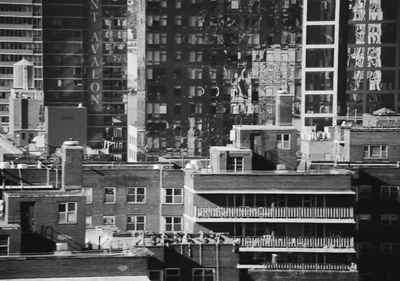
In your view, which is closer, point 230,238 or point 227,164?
point 230,238

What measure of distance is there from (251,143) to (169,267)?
21.1 meters

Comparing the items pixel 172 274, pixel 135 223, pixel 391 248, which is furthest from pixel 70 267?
pixel 391 248

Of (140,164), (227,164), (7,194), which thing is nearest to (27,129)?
(140,164)

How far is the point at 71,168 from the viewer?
112750mm

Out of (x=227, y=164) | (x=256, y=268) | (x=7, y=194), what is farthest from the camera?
(x=227, y=164)

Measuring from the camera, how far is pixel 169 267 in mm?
105062

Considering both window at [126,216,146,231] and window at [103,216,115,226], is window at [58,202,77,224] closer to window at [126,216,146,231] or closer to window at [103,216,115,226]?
window at [103,216,115,226]

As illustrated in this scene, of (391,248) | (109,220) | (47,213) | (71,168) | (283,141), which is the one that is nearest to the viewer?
(47,213)

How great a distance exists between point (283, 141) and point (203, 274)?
21645 mm

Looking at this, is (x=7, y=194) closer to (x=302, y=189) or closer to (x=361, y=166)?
(x=302, y=189)

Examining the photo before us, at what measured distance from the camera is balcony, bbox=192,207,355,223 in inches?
4599

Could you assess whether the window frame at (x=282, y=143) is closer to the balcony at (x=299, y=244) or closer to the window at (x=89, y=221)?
the balcony at (x=299, y=244)

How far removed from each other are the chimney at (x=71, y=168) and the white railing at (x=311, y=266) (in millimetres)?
9957

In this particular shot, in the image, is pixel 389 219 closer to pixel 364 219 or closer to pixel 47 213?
pixel 364 219
